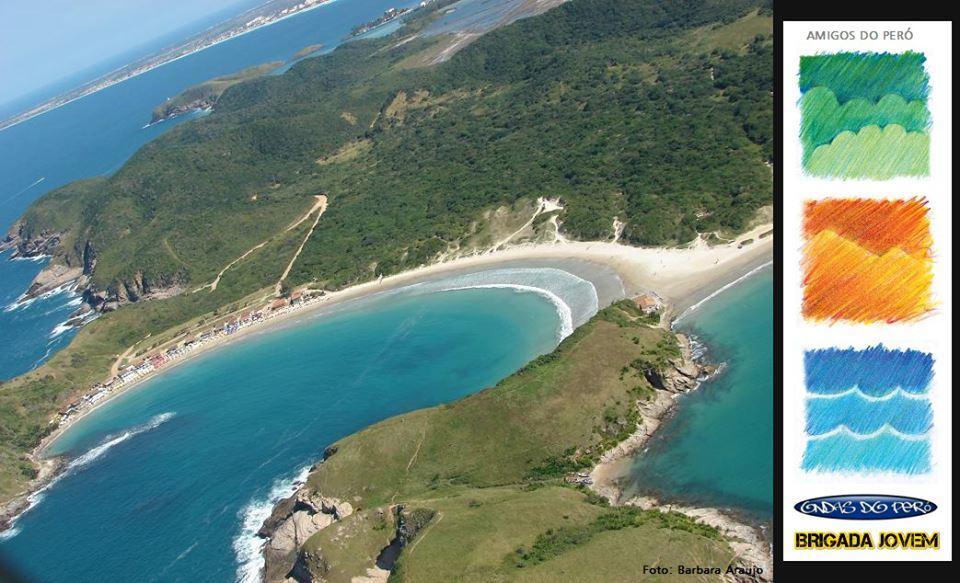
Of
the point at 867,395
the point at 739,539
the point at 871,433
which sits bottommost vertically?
the point at 739,539

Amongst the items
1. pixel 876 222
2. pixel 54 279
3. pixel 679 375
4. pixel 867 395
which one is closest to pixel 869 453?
pixel 867 395

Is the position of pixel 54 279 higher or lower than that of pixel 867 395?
lower

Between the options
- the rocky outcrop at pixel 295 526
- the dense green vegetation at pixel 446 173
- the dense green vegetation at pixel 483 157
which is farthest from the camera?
the dense green vegetation at pixel 483 157

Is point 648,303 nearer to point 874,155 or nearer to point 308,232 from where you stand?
point 874,155

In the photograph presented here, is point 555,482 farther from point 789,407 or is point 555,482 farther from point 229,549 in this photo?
point 789,407

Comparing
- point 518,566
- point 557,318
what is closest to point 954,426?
point 518,566

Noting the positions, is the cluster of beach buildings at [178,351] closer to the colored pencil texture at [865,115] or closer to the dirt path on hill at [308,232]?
the dirt path on hill at [308,232]

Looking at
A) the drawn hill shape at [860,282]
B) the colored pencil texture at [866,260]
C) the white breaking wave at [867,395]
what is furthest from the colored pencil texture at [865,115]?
the white breaking wave at [867,395]
